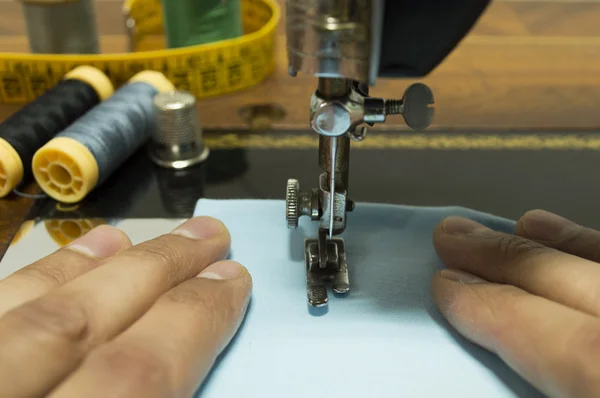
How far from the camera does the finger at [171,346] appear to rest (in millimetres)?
608

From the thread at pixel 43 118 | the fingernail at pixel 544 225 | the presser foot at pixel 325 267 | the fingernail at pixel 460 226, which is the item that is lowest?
the presser foot at pixel 325 267

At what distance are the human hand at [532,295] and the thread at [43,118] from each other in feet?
2.56

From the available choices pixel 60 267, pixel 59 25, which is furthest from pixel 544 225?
pixel 59 25

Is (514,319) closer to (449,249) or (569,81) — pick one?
(449,249)

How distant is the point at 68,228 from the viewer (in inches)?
41.3

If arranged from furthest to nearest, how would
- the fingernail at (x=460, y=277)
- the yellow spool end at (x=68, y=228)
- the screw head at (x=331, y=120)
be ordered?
the yellow spool end at (x=68, y=228)
the fingernail at (x=460, y=277)
the screw head at (x=331, y=120)

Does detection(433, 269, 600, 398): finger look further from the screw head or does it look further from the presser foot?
the screw head

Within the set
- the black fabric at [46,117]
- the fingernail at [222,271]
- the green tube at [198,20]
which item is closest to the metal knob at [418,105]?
the fingernail at [222,271]

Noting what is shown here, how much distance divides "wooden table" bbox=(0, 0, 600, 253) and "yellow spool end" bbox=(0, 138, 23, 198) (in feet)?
0.09

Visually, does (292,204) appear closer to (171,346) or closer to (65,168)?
(171,346)

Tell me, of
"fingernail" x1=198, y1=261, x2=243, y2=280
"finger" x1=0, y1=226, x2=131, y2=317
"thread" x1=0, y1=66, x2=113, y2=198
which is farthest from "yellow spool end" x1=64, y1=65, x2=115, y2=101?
"fingernail" x1=198, y1=261, x2=243, y2=280

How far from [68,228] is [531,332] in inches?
30.3

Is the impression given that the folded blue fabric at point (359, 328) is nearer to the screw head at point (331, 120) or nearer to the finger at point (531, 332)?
the finger at point (531, 332)

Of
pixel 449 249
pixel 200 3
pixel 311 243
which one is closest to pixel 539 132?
pixel 449 249
